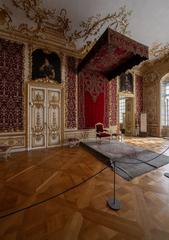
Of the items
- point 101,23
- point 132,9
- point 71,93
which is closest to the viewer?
point 132,9

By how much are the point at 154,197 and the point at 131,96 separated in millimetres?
8546

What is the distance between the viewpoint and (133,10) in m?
5.06

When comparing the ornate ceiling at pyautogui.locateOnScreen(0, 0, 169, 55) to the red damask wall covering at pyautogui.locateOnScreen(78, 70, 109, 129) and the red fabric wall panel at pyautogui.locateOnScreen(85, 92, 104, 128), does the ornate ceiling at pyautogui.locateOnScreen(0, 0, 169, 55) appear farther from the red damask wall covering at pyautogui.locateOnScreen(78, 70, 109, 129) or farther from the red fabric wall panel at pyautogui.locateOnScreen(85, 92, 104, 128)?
the red fabric wall panel at pyautogui.locateOnScreen(85, 92, 104, 128)

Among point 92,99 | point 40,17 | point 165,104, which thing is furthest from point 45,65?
point 165,104

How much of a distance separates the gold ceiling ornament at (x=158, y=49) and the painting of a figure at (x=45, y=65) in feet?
15.7

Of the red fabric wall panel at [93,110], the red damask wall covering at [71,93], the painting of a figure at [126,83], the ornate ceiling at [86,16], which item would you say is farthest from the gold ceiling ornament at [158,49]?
the red damask wall covering at [71,93]

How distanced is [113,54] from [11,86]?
4.10 m

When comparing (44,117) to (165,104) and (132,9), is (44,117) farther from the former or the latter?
(165,104)

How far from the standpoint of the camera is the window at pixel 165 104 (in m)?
10.3

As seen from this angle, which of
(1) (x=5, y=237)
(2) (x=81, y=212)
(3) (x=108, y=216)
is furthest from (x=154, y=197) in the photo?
(1) (x=5, y=237)

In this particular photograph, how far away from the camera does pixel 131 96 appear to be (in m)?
10.5

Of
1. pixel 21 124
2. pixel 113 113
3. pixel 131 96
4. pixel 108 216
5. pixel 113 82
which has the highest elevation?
pixel 113 82

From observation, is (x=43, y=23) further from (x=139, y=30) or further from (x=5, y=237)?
(x=5, y=237)

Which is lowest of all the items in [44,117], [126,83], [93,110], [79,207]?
[79,207]
